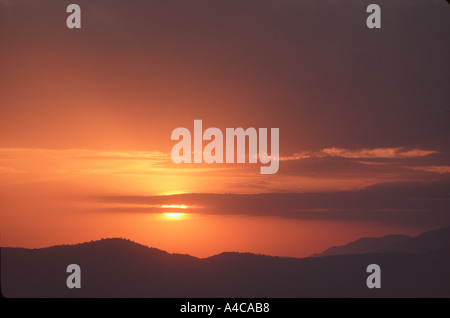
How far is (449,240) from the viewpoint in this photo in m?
57.2

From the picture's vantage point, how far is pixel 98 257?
35.8 metres

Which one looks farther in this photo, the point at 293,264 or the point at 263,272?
the point at 293,264

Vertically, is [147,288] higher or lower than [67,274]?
lower

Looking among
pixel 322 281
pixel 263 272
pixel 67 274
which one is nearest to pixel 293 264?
pixel 322 281

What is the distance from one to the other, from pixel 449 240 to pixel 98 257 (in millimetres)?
38369

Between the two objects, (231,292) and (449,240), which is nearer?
(231,292)

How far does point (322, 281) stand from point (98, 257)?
1473 centimetres

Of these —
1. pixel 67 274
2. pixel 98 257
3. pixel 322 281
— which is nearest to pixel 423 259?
pixel 322 281

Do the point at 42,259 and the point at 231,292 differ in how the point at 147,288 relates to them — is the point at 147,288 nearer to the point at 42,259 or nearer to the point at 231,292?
the point at 231,292

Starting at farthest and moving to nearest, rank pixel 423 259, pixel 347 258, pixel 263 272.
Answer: pixel 423 259, pixel 347 258, pixel 263 272
